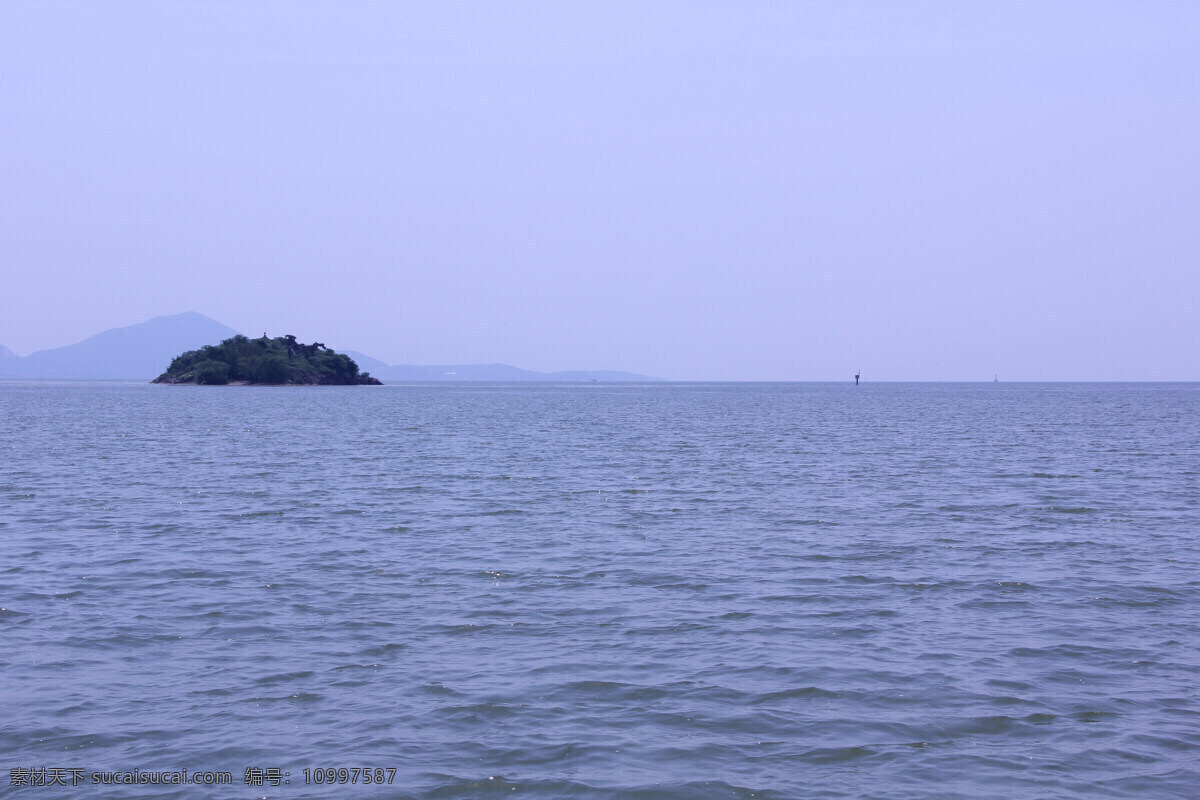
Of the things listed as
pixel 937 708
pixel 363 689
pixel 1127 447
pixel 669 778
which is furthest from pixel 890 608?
pixel 1127 447

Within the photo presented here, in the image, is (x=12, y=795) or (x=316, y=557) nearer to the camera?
(x=12, y=795)

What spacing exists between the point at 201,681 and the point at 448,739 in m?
4.24

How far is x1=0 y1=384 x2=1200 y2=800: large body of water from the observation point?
10242mm

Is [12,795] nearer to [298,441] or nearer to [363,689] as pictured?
[363,689]

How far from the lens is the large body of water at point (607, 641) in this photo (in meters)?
10.2

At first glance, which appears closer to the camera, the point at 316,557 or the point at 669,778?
the point at 669,778

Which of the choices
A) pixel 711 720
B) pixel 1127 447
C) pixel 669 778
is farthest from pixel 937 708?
pixel 1127 447

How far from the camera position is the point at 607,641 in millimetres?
14781

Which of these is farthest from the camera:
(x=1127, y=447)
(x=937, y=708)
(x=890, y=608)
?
(x=1127, y=447)

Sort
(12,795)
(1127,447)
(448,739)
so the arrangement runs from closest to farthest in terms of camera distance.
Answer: (12,795)
(448,739)
(1127,447)

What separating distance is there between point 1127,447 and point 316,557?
182 feet

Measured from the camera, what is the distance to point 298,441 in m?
63.7

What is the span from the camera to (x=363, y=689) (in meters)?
12.4

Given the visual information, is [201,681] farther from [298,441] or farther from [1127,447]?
[1127,447]
